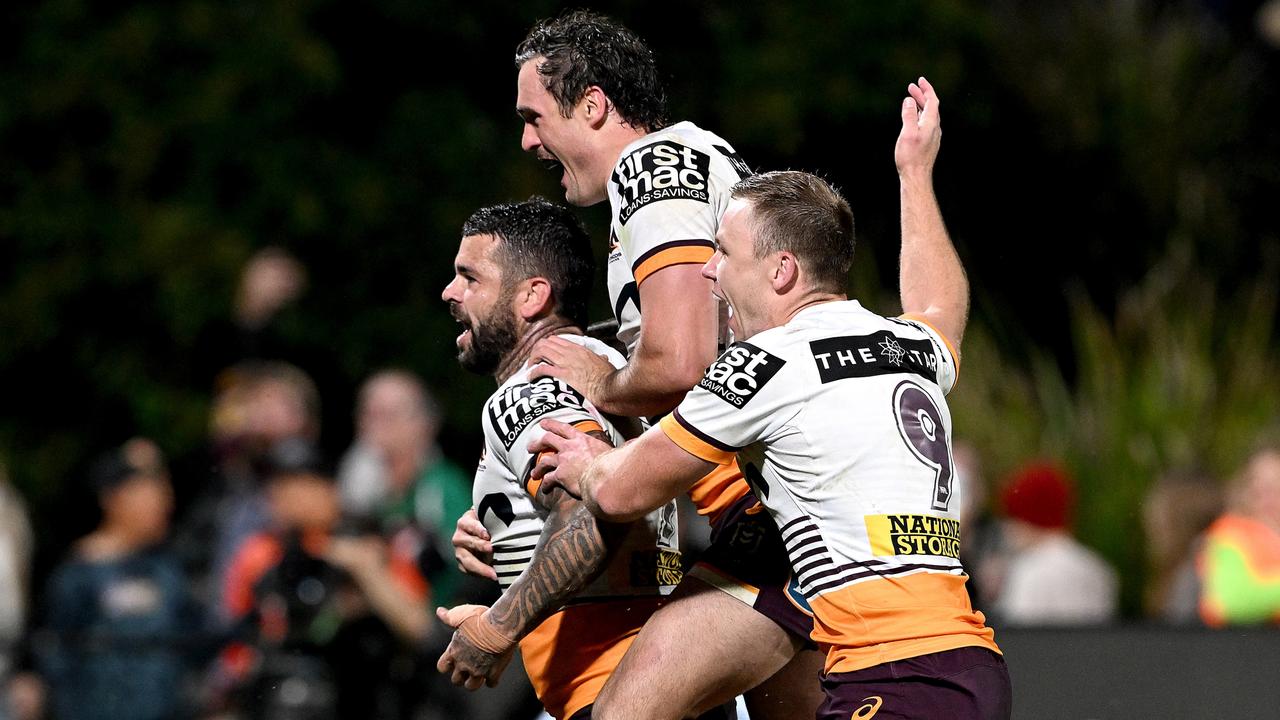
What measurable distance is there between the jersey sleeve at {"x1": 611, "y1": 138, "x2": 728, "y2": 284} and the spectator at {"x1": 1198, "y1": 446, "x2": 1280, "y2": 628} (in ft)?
13.2

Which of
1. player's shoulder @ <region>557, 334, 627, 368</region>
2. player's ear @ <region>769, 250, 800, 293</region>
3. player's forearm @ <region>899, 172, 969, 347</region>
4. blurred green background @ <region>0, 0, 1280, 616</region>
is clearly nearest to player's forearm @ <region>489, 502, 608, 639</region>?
player's shoulder @ <region>557, 334, 627, 368</region>

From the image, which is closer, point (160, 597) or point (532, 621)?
point (532, 621)

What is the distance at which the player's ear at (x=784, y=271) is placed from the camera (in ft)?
12.3

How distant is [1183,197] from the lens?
53.2 ft

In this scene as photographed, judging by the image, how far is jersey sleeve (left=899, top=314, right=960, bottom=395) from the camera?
3.85 m

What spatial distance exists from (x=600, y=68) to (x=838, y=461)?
1.34 meters

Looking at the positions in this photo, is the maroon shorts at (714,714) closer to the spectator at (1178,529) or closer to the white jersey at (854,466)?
the white jersey at (854,466)

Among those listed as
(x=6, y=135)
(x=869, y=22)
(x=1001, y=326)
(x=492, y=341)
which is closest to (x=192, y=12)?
(x=6, y=135)

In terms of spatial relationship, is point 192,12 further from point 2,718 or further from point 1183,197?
point 1183,197

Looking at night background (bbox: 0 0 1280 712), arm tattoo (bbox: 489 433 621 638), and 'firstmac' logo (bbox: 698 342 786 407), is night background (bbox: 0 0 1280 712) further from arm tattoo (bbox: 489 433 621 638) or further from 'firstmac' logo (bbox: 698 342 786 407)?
'firstmac' logo (bbox: 698 342 786 407)

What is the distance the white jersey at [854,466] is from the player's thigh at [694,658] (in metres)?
0.38

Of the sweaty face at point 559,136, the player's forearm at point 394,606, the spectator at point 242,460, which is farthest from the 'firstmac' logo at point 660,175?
the spectator at point 242,460

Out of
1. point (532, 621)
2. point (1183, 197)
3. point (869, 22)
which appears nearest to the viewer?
point (532, 621)

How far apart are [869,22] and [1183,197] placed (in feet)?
16.5
